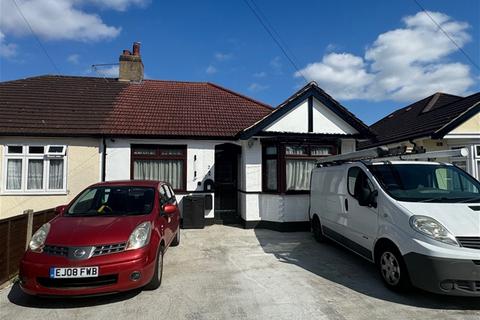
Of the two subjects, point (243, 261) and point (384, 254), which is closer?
point (384, 254)

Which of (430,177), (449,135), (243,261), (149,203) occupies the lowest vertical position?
(243,261)

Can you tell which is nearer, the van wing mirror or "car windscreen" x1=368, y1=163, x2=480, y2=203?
"car windscreen" x1=368, y1=163, x2=480, y2=203

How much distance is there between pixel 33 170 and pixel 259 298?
961cm

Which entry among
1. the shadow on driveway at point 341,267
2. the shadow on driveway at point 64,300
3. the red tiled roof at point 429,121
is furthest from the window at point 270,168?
the shadow on driveway at point 64,300

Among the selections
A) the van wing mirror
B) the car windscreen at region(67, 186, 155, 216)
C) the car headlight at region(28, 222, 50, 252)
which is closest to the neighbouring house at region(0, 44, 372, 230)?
the van wing mirror

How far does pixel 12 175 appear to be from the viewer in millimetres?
10422

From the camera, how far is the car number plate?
3984 millimetres

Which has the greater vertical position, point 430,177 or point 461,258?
point 430,177

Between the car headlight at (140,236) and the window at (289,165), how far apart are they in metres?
5.56

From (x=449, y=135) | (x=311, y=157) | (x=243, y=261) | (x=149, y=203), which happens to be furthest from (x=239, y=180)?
(x=449, y=135)

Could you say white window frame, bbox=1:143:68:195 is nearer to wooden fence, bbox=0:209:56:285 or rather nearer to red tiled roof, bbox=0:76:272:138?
red tiled roof, bbox=0:76:272:138

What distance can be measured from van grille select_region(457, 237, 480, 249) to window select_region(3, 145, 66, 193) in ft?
36.2

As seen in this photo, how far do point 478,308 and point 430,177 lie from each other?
2061 millimetres

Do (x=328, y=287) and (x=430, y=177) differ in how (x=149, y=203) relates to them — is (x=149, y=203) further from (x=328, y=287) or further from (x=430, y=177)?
(x=430, y=177)
